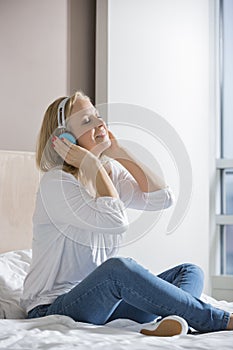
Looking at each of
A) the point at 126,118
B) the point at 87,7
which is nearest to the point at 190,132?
the point at 126,118

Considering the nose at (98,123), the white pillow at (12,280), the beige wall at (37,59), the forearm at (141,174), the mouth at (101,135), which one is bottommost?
the white pillow at (12,280)

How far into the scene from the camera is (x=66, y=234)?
172 cm

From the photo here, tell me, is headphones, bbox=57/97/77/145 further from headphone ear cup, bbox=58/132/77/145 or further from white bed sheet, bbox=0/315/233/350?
white bed sheet, bbox=0/315/233/350

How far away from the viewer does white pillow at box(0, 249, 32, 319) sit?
5.92 feet

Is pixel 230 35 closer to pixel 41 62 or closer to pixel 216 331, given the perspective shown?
pixel 41 62

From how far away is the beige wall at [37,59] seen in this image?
246 cm

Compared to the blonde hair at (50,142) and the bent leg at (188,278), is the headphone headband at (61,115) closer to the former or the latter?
the blonde hair at (50,142)

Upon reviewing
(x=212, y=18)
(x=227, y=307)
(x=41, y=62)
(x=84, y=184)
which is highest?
(x=212, y=18)

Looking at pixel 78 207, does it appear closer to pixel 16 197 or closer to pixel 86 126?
pixel 86 126

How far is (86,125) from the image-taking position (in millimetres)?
1873

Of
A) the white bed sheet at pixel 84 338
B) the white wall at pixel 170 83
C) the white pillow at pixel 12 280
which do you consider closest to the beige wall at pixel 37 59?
the white wall at pixel 170 83

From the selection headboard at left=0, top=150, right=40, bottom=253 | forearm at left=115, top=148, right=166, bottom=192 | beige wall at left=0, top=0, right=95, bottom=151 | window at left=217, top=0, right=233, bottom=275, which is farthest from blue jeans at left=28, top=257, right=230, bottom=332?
window at left=217, top=0, right=233, bottom=275

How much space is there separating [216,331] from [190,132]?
1.65 m

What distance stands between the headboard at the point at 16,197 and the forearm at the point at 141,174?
452 mm
